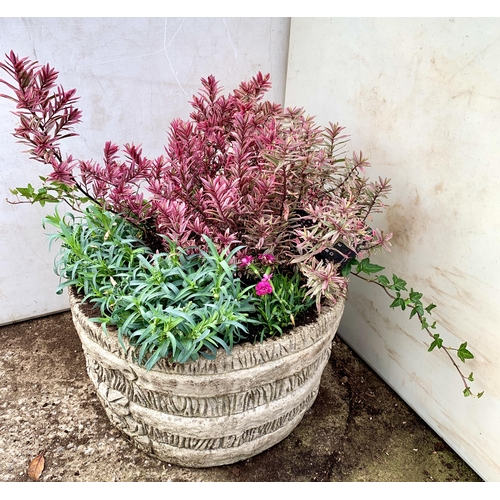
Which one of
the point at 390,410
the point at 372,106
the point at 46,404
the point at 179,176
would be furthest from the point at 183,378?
the point at 372,106

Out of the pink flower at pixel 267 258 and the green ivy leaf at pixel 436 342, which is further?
the green ivy leaf at pixel 436 342

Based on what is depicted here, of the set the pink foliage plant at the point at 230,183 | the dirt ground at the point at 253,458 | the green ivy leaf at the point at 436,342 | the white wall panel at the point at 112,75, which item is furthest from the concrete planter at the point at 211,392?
the white wall panel at the point at 112,75

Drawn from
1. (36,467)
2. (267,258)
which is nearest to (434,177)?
(267,258)

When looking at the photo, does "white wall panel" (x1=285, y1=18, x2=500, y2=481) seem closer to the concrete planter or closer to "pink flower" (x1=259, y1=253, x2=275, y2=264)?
the concrete planter

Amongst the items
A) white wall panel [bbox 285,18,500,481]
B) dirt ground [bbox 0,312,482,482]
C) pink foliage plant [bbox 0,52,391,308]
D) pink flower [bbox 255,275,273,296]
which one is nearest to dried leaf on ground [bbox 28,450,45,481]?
dirt ground [bbox 0,312,482,482]

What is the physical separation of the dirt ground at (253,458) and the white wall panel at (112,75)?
1.67 feet

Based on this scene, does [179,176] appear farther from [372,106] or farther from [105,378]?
[372,106]

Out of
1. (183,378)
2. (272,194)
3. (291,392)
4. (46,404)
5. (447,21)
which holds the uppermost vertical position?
(447,21)

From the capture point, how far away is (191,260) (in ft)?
5.24

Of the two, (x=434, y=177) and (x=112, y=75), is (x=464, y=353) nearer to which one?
(x=434, y=177)

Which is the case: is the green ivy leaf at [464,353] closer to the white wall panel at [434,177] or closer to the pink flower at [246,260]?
the white wall panel at [434,177]

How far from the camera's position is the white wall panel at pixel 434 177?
1529 mm

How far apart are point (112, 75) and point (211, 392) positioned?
1.56 metres

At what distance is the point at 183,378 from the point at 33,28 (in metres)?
1.64
